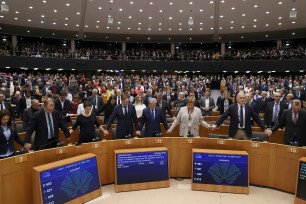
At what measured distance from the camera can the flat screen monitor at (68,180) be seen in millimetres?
4211

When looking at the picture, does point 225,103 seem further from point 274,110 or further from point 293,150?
point 293,150

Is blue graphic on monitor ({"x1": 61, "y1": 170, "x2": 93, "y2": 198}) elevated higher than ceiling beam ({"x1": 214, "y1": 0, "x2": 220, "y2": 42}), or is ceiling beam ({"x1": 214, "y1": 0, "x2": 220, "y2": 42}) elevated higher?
ceiling beam ({"x1": 214, "y1": 0, "x2": 220, "y2": 42})

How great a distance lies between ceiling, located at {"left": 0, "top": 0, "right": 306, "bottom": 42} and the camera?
1833cm

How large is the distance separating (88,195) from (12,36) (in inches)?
985

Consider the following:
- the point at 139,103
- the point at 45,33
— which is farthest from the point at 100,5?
the point at 139,103

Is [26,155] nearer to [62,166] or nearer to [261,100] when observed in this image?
[62,166]

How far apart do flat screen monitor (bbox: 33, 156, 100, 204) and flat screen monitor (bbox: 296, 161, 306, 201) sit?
3.33 meters

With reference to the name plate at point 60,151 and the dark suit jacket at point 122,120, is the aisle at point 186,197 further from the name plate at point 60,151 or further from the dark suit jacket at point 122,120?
the dark suit jacket at point 122,120

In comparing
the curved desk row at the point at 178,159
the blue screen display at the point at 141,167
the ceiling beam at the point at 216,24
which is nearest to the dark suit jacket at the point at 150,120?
the curved desk row at the point at 178,159

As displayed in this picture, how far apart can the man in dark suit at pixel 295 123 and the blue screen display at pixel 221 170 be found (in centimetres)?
101

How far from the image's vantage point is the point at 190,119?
20.7ft

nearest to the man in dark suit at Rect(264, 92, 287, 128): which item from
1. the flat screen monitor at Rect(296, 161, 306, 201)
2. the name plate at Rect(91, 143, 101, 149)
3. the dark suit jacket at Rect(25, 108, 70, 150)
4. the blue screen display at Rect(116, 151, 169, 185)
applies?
the flat screen monitor at Rect(296, 161, 306, 201)

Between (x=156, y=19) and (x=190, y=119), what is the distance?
16693 mm

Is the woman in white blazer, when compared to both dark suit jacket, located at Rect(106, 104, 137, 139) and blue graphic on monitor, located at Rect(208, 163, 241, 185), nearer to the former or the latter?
dark suit jacket, located at Rect(106, 104, 137, 139)
